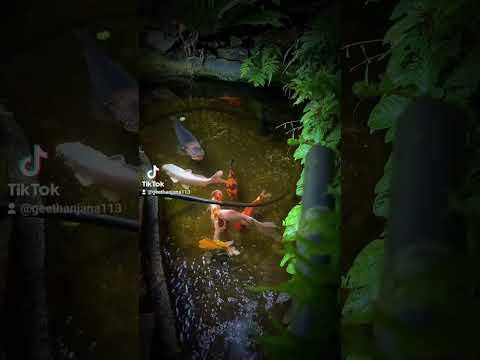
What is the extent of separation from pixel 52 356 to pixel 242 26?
2.23m

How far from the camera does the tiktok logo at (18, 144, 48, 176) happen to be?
5.65ft

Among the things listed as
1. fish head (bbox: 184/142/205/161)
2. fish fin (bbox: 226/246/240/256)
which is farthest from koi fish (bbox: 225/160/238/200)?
fish fin (bbox: 226/246/240/256)

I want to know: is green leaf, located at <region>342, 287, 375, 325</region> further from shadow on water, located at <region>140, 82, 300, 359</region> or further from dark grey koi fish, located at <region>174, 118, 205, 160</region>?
dark grey koi fish, located at <region>174, 118, 205, 160</region>

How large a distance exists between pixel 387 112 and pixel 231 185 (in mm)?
1328

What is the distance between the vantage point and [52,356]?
1.76 meters

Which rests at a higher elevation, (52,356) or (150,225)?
(150,225)

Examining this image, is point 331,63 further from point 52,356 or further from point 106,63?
point 52,356

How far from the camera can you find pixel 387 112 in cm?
100

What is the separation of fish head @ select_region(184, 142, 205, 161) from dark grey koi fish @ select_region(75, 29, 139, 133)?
38cm

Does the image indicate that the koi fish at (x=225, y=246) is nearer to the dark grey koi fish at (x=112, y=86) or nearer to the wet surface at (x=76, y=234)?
the wet surface at (x=76, y=234)

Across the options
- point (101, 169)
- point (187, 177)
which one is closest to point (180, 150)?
point (187, 177)

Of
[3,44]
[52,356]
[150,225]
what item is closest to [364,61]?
[150,225]

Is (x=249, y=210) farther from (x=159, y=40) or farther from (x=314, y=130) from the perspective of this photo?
(x=159, y=40)

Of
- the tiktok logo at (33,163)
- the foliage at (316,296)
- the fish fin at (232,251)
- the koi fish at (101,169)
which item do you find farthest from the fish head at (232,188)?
the tiktok logo at (33,163)
